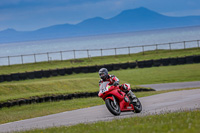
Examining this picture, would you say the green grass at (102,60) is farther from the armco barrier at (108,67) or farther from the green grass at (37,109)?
the green grass at (37,109)

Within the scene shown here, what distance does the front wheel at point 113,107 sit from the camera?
38.9ft

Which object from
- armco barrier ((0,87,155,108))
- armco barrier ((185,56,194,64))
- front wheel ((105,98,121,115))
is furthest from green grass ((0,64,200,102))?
front wheel ((105,98,121,115))

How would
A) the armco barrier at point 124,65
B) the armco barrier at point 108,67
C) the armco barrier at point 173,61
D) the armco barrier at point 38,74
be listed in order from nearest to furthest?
the armco barrier at point 108,67
the armco barrier at point 38,74
the armco barrier at point 173,61
the armco barrier at point 124,65

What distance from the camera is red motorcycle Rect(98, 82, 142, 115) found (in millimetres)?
11914

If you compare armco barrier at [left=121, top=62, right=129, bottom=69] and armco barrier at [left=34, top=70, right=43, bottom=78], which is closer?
armco barrier at [left=34, top=70, right=43, bottom=78]

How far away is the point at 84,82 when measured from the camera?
26750 millimetres

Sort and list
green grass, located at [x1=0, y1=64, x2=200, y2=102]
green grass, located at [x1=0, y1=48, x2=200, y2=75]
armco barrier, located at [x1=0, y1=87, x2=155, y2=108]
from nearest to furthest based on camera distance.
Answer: armco barrier, located at [x1=0, y1=87, x2=155, y2=108], green grass, located at [x1=0, y1=64, x2=200, y2=102], green grass, located at [x1=0, y1=48, x2=200, y2=75]

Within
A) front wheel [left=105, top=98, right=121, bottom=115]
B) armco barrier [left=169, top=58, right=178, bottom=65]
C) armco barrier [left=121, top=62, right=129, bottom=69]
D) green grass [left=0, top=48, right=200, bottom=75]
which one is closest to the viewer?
front wheel [left=105, top=98, right=121, bottom=115]

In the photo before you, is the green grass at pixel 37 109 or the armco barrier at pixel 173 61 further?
the armco barrier at pixel 173 61

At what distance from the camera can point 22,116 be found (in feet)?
50.2

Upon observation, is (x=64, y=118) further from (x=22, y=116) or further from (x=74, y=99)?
(x=74, y=99)

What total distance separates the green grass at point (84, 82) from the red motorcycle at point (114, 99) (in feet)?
28.4

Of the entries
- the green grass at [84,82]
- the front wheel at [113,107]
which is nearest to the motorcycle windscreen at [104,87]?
the front wheel at [113,107]

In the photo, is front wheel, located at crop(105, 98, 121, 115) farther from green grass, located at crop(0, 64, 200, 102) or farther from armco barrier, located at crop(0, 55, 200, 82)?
armco barrier, located at crop(0, 55, 200, 82)
